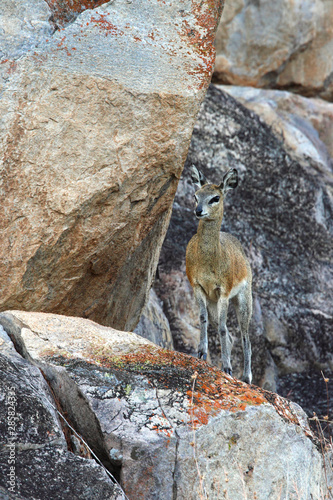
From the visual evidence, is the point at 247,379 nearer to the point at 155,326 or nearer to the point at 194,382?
the point at 155,326

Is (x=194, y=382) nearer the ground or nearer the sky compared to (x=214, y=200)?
nearer the ground

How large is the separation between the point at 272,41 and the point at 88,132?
15.1 metres

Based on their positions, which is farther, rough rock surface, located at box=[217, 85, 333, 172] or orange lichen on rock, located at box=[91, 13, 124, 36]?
rough rock surface, located at box=[217, 85, 333, 172]

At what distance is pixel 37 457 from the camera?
485 cm

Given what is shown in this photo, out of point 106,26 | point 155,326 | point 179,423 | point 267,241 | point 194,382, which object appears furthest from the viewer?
point 267,241

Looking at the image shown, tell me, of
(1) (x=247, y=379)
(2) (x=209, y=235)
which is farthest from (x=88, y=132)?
(1) (x=247, y=379)

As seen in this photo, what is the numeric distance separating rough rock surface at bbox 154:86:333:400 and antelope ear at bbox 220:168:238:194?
3.85 metres

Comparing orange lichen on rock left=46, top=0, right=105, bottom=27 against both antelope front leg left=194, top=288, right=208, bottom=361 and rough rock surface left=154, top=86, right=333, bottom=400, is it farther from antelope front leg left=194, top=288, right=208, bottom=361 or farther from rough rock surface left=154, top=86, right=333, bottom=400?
rough rock surface left=154, top=86, right=333, bottom=400

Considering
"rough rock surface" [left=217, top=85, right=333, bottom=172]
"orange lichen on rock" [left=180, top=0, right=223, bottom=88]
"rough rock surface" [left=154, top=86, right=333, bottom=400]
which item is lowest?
"rough rock surface" [left=154, top=86, right=333, bottom=400]

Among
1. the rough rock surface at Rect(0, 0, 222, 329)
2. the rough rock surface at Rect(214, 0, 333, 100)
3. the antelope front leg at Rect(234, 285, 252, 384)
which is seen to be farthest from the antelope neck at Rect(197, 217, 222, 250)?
the rough rock surface at Rect(214, 0, 333, 100)

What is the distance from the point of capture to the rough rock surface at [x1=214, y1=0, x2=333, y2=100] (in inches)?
816

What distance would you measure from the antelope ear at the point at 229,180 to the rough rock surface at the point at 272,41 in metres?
12.1

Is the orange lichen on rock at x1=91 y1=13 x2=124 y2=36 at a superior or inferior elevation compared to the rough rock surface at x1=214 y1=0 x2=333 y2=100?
superior

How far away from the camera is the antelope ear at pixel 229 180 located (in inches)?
372
